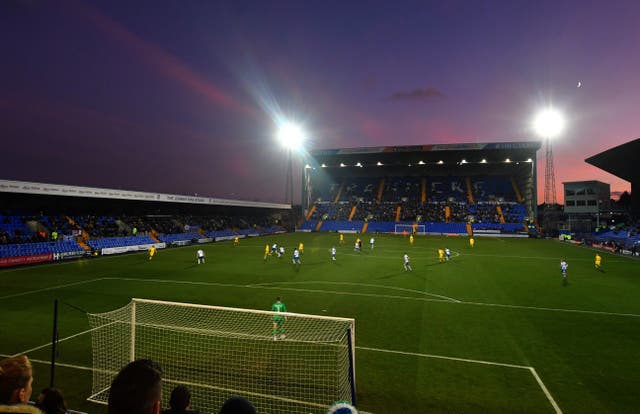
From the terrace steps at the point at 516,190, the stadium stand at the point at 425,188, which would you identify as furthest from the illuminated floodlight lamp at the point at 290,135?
the terrace steps at the point at 516,190

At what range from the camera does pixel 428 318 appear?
42.4ft

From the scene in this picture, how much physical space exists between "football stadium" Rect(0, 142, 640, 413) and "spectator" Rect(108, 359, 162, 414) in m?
4.66

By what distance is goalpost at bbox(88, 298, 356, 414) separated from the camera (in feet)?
24.8

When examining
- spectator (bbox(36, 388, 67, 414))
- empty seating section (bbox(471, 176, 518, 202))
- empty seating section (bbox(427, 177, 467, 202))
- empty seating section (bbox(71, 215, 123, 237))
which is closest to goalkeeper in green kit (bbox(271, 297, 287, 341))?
spectator (bbox(36, 388, 67, 414))

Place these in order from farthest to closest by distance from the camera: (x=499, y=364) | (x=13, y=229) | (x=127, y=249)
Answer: (x=127, y=249)
(x=13, y=229)
(x=499, y=364)

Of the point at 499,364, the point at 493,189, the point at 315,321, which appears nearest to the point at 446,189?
the point at 493,189

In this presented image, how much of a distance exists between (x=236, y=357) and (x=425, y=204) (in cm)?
6695

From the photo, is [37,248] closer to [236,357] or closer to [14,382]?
[236,357]

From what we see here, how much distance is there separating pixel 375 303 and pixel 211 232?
42994 millimetres

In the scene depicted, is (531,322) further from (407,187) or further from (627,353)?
(407,187)

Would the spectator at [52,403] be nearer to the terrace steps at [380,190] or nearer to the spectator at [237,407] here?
the spectator at [237,407]

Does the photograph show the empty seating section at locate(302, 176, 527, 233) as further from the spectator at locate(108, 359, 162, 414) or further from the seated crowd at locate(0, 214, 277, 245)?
the spectator at locate(108, 359, 162, 414)

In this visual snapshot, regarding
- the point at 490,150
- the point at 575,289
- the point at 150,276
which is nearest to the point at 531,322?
the point at 575,289

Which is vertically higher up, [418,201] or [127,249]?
[418,201]
